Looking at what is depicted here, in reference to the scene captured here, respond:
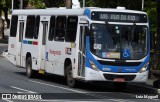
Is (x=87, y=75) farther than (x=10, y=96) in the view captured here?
Yes

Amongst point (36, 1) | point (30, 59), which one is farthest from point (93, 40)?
point (36, 1)

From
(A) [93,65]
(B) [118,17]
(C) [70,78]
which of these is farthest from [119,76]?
(C) [70,78]

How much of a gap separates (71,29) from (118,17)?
2044 mm

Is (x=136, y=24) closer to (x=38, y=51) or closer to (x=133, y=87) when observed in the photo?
(x=133, y=87)

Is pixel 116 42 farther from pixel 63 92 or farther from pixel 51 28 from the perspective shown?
pixel 51 28

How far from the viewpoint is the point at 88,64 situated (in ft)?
69.0

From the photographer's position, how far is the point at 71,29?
22.7 meters

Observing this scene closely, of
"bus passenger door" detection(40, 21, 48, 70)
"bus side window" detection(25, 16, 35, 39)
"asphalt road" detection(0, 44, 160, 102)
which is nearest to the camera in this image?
"asphalt road" detection(0, 44, 160, 102)

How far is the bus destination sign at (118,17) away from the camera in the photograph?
2134 centimetres

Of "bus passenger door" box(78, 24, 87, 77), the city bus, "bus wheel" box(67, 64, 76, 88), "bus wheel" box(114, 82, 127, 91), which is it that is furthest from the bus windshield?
"bus wheel" box(67, 64, 76, 88)

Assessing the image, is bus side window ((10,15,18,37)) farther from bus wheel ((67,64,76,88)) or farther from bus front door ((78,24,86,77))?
bus front door ((78,24,86,77))

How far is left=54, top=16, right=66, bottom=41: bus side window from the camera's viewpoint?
23.5 m

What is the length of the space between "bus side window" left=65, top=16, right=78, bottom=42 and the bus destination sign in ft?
4.16

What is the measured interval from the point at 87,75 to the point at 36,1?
157ft
